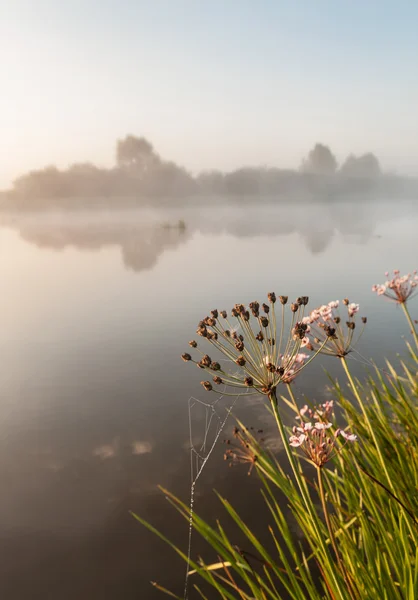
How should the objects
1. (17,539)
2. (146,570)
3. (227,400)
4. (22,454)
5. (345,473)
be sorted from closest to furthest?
(345,473)
(146,570)
(17,539)
(22,454)
(227,400)

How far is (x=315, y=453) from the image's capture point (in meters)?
2.70

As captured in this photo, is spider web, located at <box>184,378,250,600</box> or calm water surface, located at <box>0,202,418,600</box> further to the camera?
spider web, located at <box>184,378,250,600</box>

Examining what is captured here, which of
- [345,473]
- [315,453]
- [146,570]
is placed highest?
[315,453]

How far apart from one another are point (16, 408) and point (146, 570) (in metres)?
7.85

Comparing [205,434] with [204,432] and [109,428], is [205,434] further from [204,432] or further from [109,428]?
[109,428]

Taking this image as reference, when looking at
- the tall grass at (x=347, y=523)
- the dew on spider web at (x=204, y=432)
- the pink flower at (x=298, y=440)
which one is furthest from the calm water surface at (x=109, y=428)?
the pink flower at (x=298, y=440)

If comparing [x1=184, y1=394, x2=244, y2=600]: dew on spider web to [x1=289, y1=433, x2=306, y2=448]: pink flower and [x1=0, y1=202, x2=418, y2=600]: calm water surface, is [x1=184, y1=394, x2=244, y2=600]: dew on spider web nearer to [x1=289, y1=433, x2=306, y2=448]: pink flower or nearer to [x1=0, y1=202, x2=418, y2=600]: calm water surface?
[x1=0, y1=202, x2=418, y2=600]: calm water surface

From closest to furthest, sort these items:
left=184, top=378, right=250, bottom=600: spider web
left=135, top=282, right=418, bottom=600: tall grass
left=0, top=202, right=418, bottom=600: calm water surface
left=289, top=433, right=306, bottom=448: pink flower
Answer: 1. left=289, top=433, right=306, bottom=448: pink flower
2. left=135, top=282, right=418, bottom=600: tall grass
3. left=0, top=202, right=418, bottom=600: calm water surface
4. left=184, top=378, right=250, bottom=600: spider web

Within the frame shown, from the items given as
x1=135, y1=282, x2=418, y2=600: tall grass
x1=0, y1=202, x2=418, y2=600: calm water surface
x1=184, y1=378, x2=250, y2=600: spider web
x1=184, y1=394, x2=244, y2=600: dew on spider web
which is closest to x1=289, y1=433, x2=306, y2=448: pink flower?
x1=135, y1=282, x2=418, y2=600: tall grass

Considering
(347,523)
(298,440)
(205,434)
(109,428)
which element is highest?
(298,440)

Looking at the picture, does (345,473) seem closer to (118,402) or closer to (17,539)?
(17,539)

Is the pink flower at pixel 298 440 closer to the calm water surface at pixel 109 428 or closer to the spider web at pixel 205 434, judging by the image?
the calm water surface at pixel 109 428

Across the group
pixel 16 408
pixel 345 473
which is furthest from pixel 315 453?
pixel 16 408

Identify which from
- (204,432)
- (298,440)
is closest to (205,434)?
(204,432)
